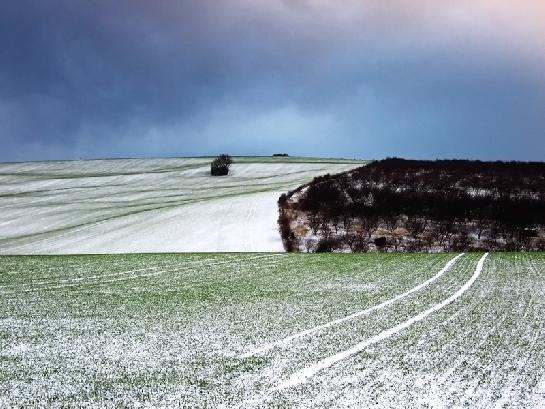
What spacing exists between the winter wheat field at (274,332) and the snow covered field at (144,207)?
14762mm

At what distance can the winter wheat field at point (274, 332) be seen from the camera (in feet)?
29.3

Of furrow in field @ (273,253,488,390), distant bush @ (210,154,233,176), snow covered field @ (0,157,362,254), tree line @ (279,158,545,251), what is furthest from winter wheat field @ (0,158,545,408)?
distant bush @ (210,154,233,176)

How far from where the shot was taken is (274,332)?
43.1ft

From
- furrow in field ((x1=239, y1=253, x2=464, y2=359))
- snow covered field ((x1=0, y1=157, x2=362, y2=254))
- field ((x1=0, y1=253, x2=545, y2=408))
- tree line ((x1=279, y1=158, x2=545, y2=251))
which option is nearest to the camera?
field ((x1=0, y1=253, x2=545, y2=408))

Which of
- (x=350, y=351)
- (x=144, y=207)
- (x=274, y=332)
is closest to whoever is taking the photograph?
(x=350, y=351)

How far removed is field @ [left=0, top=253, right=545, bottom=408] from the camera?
8859 millimetres

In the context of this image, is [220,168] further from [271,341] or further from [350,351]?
[350,351]

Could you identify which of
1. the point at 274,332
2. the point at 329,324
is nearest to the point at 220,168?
the point at 329,324

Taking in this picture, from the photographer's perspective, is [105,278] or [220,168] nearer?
[105,278]

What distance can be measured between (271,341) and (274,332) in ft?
3.01

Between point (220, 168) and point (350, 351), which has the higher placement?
point (220, 168)

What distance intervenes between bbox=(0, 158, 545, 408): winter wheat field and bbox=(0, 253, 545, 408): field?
0.04 meters

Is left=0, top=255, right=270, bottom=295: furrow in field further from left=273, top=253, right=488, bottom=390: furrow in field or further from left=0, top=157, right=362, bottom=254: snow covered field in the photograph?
left=0, top=157, right=362, bottom=254: snow covered field

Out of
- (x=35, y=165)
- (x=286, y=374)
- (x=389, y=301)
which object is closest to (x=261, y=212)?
(x=389, y=301)
